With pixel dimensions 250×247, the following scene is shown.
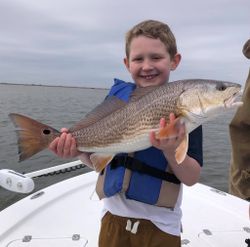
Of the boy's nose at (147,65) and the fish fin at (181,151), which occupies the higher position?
the boy's nose at (147,65)

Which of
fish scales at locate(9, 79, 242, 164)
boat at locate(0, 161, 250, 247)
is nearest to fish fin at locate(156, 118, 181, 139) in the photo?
fish scales at locate(9, 79, 242, 164)

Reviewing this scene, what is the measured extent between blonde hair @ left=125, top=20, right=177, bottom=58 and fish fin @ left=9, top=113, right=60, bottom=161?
936 mm

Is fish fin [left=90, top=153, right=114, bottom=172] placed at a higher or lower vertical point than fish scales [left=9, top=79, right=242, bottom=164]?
lower

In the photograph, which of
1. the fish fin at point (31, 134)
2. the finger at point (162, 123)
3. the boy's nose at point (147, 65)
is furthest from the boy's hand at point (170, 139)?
the fish fin at point (31, 134)

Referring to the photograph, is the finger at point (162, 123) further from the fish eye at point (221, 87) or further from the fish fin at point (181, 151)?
the fish eye at point (221, 87)

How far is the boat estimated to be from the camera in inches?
165

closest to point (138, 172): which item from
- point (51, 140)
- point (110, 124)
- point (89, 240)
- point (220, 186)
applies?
point (110, 124)

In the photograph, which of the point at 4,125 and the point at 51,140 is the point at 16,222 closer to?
the point at 51,140

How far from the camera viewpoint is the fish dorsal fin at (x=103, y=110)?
2.80 metres

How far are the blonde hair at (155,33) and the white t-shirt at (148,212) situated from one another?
3.96 ft

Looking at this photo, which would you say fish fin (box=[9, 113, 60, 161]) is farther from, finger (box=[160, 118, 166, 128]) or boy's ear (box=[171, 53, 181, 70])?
boy's ear (box=[171, 53, 181, 70])

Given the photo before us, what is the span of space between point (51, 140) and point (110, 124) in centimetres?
48

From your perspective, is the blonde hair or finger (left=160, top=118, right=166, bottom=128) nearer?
finger (left=160, top=118, right=166, bottom=128)

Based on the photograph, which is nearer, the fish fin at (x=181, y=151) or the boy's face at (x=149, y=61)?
the fish fin at (x=181, y=151)
